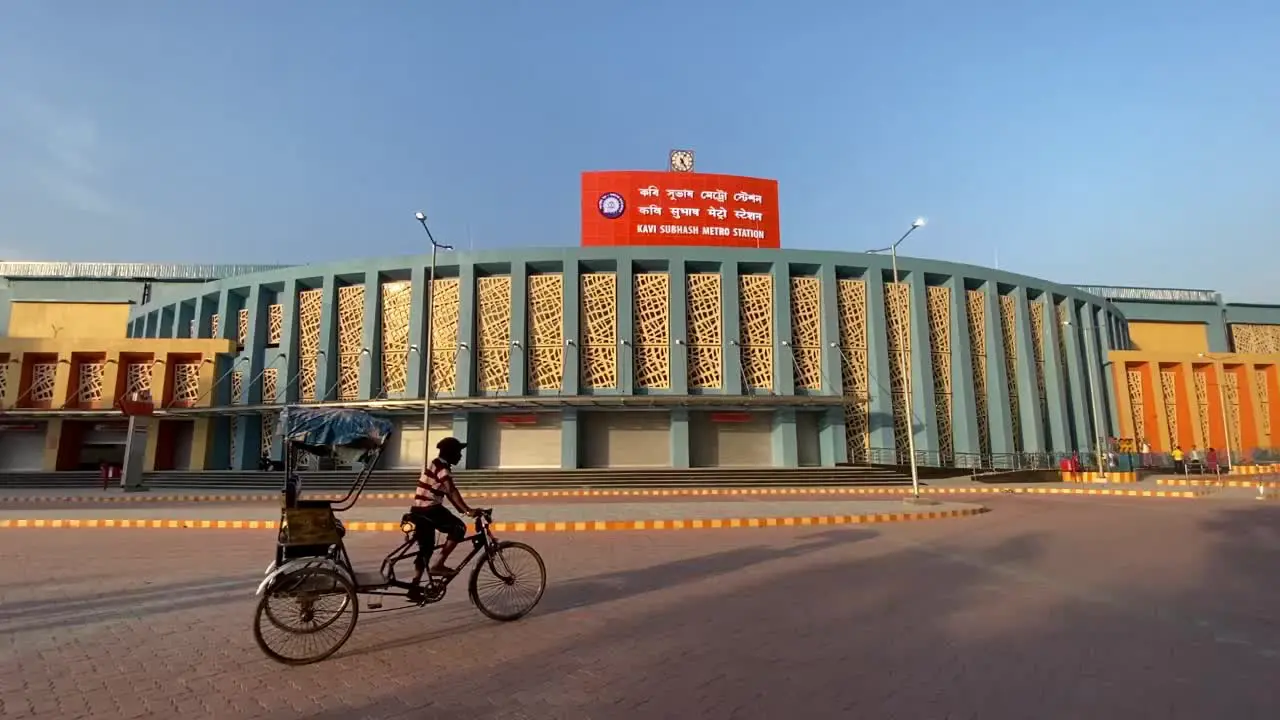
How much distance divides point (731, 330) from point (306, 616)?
25470mm

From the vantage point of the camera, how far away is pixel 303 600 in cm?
465

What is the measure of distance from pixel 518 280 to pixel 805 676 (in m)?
26.6

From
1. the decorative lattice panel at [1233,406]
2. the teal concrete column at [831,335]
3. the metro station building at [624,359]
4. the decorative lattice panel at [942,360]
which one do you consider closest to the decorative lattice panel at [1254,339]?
the decorative lattice panel at [1233,406]

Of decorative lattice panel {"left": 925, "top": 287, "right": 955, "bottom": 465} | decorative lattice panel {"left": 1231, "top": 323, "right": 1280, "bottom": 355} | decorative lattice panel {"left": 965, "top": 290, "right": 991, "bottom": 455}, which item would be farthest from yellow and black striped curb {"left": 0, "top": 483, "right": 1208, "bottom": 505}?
decorative lattice panel {"left": 1231, "top": 323, "right": 1280, "bottom": 355}

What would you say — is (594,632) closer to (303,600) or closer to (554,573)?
(303,600)

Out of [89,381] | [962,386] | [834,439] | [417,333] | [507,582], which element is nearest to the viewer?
[507,582]

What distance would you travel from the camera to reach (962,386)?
1190 inches

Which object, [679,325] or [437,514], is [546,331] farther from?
[437,514]

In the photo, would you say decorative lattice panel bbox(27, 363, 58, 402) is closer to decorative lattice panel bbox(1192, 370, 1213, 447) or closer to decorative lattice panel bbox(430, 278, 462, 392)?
decorative lattice panel bbox(430, 278, 462, 392)

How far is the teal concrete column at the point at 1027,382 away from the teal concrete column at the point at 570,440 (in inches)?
872

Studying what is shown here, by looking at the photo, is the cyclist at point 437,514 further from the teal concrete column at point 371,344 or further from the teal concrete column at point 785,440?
the teal concrete column at point 371,344

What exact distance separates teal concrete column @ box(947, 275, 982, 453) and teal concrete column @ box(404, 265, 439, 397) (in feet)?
81.8

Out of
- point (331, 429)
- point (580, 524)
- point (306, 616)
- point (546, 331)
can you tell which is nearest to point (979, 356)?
point (546, 331)

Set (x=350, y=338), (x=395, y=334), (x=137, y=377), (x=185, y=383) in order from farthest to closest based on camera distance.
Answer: (x=137, y=377) < (x=185, y=383) < (x=350, y=338) < (x=395, y=334)
